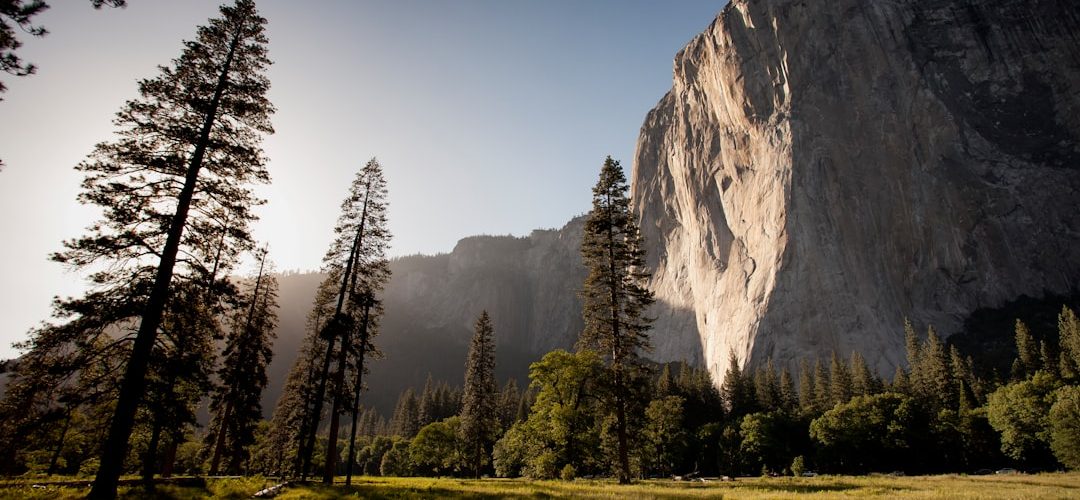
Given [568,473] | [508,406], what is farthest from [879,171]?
[568,473]

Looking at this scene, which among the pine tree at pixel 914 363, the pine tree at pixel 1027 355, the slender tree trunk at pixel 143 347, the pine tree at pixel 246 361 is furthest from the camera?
the pine tree at pixel 914 363

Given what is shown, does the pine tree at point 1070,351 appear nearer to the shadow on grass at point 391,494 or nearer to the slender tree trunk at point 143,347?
the shadow on grass at point 391,494

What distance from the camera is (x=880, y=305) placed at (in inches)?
4126

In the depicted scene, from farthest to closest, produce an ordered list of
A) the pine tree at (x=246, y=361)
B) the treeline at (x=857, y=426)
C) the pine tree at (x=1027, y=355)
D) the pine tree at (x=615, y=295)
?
the pine tree at (x=1027, y=355) → the treeline at (x=857, y=426) → the pine tree at (x=246, y=361) → the pine tree at (x=615, y=295)

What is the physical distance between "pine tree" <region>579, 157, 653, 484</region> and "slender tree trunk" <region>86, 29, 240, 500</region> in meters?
15.1

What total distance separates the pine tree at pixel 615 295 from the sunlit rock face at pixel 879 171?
310ft

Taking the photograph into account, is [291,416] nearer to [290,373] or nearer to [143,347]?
[290,373]

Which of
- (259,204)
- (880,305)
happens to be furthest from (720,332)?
(259,204)

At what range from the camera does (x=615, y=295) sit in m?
23.4

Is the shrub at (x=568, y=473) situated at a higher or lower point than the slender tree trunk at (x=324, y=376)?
lower

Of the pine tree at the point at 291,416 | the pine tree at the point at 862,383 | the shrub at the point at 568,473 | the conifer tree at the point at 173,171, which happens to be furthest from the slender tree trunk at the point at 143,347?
the pine tree at the point at 862,383

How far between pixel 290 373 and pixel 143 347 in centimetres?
2713

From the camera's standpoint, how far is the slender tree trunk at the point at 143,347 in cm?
1190

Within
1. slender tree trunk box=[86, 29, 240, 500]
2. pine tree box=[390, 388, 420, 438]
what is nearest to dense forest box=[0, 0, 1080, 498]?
slender tree trunk box=[86, 29, 240, 500]
